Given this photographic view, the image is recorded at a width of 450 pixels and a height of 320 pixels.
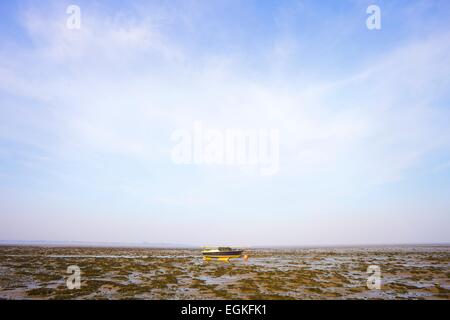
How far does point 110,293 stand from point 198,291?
682cm

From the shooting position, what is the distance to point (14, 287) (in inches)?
907

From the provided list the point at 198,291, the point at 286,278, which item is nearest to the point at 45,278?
the point at 198,291

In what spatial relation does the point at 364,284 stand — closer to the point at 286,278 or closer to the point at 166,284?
the point at 286,278

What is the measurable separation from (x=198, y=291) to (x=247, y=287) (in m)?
4.25
